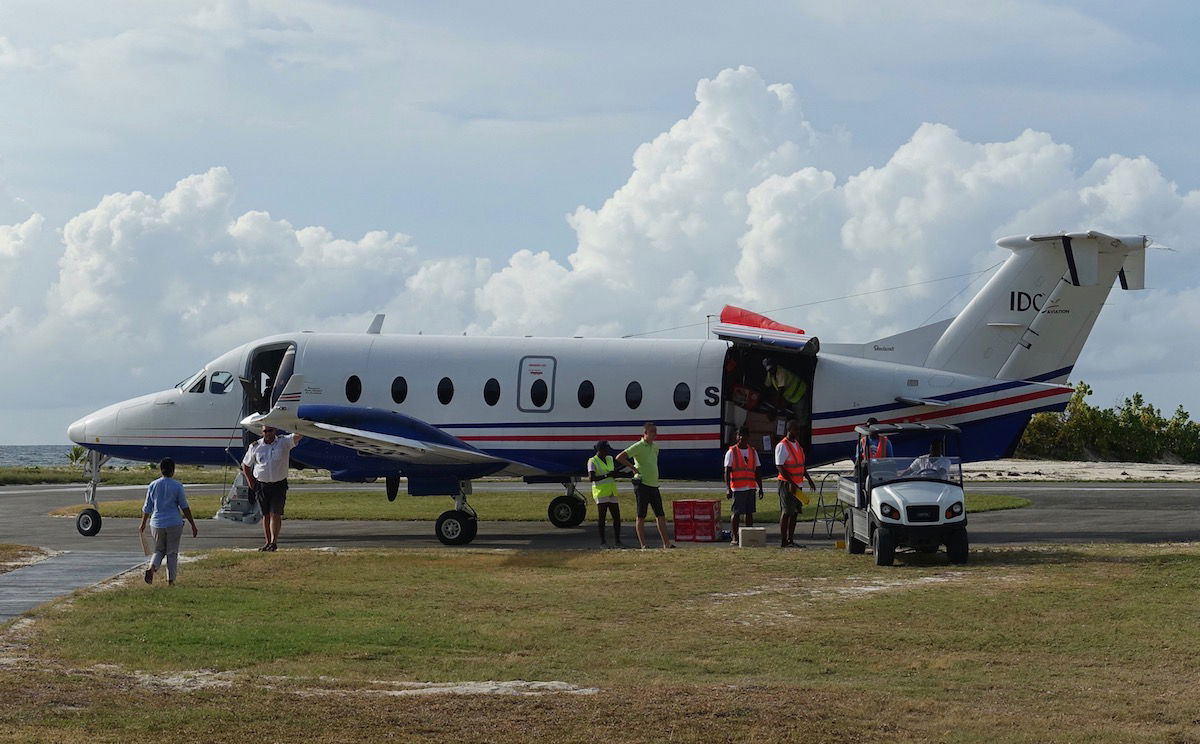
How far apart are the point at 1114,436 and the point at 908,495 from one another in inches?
1742

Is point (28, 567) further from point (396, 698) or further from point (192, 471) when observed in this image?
point (192, 471)

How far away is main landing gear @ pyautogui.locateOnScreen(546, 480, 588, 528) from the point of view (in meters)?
→ 27.2

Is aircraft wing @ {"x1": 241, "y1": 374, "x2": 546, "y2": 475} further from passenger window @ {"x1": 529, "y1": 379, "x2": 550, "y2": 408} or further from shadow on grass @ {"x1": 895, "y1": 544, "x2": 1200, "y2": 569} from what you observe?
shadow on grass @ {"x1": 895, "y1": 544, "x2": 1200, "y2": 569}

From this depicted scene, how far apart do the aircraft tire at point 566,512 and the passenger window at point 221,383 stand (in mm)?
7351

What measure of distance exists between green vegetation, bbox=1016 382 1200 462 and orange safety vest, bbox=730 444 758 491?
40808 millimetres

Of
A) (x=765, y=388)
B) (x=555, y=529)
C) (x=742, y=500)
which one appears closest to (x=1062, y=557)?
(x=742, y=500)

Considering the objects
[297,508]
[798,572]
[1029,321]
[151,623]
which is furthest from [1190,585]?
[297,508]

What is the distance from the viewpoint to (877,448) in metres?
19.4

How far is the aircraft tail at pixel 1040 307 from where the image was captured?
78.5ft

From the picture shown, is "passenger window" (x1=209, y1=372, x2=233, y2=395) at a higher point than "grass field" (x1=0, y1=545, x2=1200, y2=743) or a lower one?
higher

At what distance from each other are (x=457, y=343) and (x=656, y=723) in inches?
713

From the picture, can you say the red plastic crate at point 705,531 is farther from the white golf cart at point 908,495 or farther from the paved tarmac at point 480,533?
the white golf cart at point 908,495

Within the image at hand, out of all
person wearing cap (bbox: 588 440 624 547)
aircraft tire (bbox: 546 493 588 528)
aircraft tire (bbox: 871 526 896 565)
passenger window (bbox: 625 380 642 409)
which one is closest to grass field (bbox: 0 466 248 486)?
aircraft tire (bbox: 546 493 588 528)

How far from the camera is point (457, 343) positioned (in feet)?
87.7
